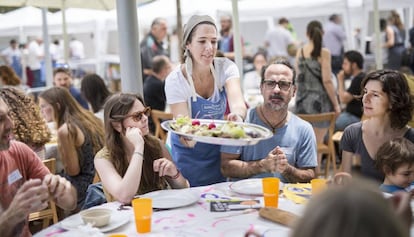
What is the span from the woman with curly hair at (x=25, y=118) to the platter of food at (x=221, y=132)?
137cm

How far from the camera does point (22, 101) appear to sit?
11.5 ft

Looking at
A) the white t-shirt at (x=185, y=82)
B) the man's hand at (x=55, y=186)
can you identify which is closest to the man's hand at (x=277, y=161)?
the white t-shirt at (x=185, y=82)

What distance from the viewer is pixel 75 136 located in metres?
3.86

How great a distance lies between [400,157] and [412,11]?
11.3 meters

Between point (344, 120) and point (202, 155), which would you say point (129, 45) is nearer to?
point (202, 155)

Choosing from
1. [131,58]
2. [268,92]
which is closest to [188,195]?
[268,92]

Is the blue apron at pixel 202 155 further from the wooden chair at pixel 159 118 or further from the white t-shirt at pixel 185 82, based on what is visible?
the wooden chair at pixel 159 118

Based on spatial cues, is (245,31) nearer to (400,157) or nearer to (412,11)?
(412,11)

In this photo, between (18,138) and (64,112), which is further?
(64,112)

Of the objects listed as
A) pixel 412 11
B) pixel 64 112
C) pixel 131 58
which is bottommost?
pixel 64 112

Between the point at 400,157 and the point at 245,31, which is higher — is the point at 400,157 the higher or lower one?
the lower one

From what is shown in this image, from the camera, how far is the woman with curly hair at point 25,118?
11.4ft

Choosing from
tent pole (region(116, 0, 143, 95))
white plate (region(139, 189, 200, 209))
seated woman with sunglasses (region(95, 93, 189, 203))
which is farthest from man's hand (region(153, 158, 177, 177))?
tent pole (region(116, 0, 143, 95))

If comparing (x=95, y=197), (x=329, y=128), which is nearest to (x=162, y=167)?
(x=95, y=197)
